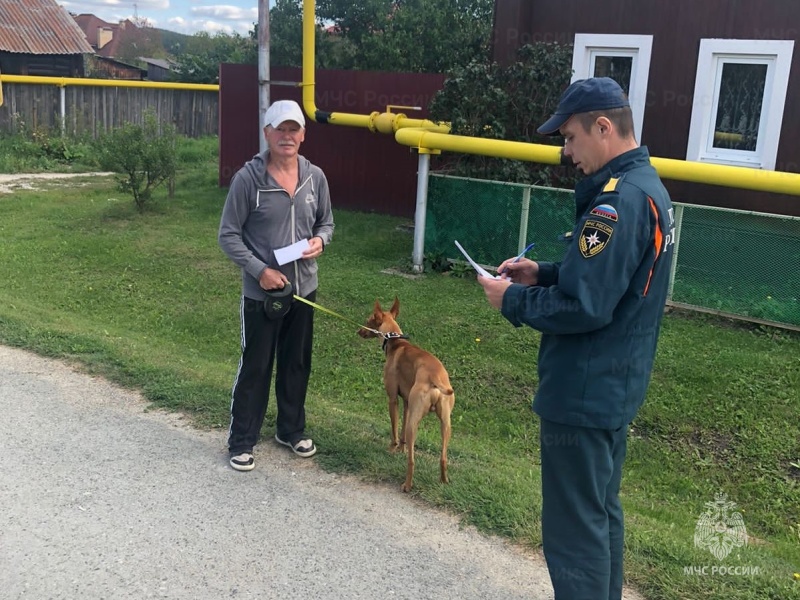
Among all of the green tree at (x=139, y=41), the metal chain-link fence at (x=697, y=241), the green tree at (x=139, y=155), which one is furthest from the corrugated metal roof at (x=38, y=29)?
the green tree at (x=139, y=41)

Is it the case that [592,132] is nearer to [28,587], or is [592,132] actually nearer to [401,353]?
[401,353]

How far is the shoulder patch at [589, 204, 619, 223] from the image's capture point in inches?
103

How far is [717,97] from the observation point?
986 centimetres

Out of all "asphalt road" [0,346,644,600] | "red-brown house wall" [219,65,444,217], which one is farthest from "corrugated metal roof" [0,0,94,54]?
"asphalt road" [0,346,644,600]

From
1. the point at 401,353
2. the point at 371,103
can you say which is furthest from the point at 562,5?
the point at 401,353

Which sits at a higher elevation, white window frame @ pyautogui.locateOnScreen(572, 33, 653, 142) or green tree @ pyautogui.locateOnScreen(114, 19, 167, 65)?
green tree @ pyautogui.locateOnScreen(114, 19, 167, 65)

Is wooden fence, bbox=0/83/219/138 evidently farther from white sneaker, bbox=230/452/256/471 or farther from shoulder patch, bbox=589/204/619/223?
shoulder patch, bbox=589/204/619/223

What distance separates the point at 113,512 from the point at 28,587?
25.8 inches

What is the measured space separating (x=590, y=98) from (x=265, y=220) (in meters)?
2.23

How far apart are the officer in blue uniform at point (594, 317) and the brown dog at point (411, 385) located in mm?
1321

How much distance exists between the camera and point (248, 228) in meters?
4.44

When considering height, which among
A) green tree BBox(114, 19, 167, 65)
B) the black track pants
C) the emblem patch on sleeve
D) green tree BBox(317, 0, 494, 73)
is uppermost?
green tree BBox(114, 19, 167, 65)

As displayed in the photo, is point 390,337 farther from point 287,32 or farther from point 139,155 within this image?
point 287,32

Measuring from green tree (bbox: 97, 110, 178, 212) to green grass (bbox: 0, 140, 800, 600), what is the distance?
2133 mm
